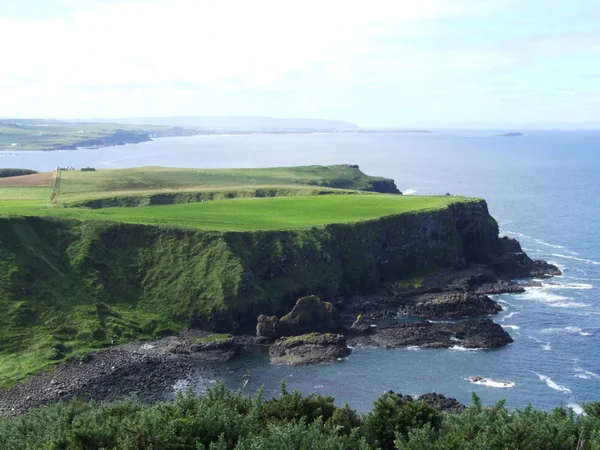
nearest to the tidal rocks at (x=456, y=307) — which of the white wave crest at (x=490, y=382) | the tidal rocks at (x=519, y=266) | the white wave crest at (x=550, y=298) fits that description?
the white wave crest at (x=550, y=298)

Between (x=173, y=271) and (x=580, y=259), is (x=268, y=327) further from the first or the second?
(x=580, y=259)

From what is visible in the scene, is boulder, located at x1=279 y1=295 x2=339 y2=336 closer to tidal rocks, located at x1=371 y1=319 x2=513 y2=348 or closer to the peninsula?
the peninsula

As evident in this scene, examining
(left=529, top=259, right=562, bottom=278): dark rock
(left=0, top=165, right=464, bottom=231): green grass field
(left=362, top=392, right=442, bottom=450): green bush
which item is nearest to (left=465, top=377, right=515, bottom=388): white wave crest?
(left=362, top=392, right=442, bottom=450): green bush

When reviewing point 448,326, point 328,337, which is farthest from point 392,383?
point 448,326

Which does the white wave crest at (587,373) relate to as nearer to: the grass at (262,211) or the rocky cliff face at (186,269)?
the rocky cliff face at (186,269)

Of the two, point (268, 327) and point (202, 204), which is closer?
point (268, 327)

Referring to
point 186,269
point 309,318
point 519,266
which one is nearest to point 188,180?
point 186,269

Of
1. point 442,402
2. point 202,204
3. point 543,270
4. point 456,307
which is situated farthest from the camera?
point 202,204

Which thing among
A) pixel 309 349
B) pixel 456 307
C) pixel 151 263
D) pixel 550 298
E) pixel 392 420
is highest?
pixel 392 420
